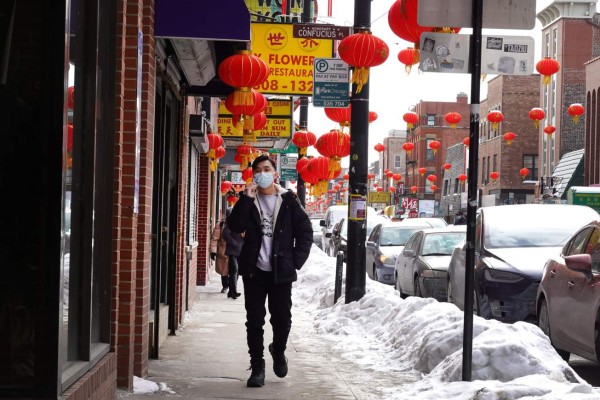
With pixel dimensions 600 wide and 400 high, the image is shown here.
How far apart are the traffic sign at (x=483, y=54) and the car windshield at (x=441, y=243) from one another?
10.2m

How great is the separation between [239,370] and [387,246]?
44.9 feet

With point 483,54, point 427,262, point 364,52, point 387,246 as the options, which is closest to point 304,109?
point 387,246

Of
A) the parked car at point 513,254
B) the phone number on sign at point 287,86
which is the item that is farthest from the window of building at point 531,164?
the parked car at point 513,254

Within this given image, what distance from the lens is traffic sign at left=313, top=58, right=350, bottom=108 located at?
52.5 feet

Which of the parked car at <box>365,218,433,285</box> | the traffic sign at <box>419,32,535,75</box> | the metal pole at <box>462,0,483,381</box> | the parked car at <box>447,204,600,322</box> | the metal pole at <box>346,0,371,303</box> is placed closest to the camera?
the metal pole at <box>462,0,483,381</box>

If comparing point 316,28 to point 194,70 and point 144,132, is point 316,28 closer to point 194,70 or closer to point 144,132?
point 194,70

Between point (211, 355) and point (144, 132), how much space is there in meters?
3.17

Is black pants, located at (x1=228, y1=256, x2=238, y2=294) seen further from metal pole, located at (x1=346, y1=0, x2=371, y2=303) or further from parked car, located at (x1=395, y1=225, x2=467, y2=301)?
metal pole, located at (x1=346, y1=0, x2=371, y2=303)

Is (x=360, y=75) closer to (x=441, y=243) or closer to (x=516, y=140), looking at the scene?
(x=441, y=243)

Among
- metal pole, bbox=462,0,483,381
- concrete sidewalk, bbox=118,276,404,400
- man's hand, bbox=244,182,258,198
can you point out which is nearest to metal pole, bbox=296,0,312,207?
concrete sidewalk, bbox=118,276,404,400

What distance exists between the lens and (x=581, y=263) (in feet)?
29.8

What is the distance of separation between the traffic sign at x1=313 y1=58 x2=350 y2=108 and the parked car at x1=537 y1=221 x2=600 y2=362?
238 inches

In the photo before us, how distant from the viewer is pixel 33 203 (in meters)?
4.85

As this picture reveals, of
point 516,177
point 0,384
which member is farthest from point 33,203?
point 516,177
